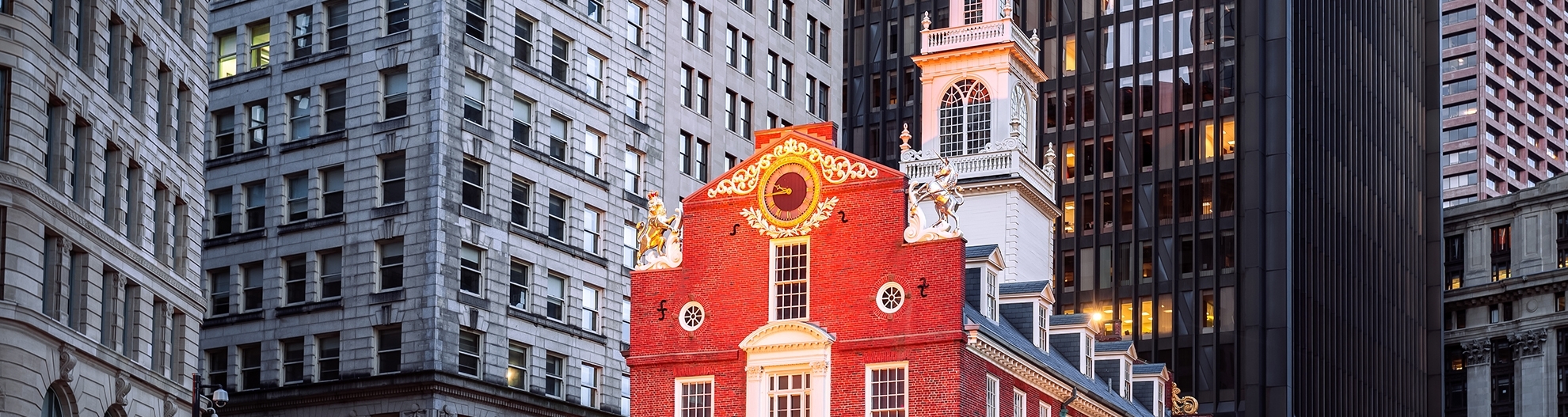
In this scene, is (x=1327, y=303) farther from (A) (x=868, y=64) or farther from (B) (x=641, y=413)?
(B) (x=641, y=413)

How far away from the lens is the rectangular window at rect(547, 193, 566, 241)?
279ft

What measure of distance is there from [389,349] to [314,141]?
8899 mm

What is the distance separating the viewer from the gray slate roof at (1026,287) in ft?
247

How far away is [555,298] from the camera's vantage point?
84938 millimetres

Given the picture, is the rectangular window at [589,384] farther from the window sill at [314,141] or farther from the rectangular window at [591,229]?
A: the window sill at [314,141]

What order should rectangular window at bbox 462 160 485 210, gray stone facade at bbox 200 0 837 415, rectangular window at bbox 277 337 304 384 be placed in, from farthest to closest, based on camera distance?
1. rectangular window at bbox 277 337 304 384
2. rectangular window at bbox 462 160 485 210
3. gray stone facade at bbox 200 0 837 415

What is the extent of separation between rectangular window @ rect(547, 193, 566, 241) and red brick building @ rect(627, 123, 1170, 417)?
56.9 ft

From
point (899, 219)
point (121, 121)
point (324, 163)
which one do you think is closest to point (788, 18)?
point (324, 163)

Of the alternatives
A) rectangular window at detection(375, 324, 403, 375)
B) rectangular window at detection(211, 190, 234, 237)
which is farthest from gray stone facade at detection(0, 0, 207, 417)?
rectangular window at detection(211, 190, 234, 237)

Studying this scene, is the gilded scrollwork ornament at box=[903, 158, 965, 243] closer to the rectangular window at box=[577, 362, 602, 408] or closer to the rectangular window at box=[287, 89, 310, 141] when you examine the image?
the rectangular window at box=[577, 362, 602, 408]

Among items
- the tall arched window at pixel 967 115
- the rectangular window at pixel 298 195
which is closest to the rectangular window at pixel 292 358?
the rectangular window at pixel 298 195

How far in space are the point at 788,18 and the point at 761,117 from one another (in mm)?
6389

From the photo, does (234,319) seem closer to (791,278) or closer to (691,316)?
(691,316)

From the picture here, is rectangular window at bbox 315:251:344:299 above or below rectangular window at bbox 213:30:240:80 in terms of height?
below
